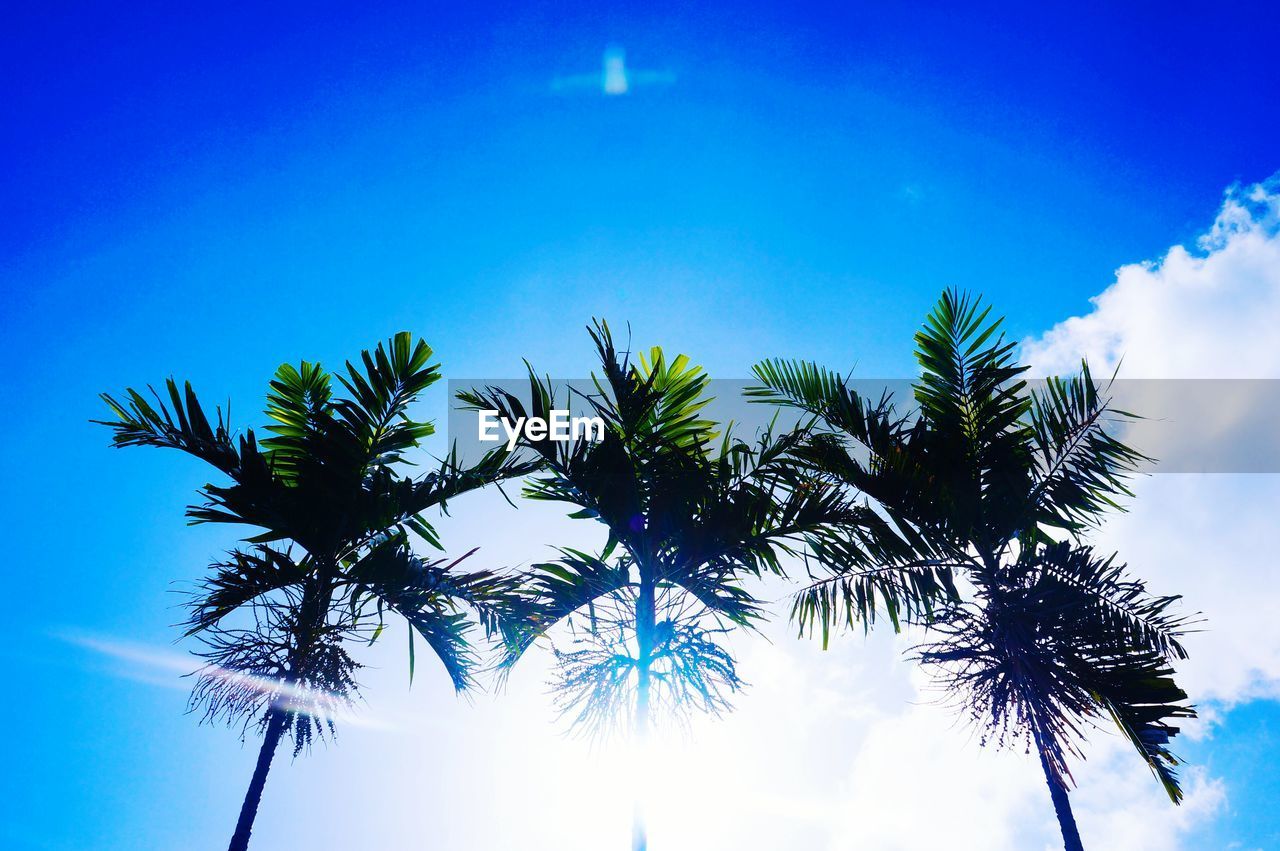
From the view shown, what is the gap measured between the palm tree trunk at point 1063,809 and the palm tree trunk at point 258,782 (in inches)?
236

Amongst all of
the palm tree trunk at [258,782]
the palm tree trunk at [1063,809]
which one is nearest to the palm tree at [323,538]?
the palm tree trunk at [258,782]

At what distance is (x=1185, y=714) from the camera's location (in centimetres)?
497

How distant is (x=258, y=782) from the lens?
18.1 ft

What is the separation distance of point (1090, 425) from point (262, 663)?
729 centimetres

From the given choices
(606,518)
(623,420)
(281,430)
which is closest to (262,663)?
(281,430)

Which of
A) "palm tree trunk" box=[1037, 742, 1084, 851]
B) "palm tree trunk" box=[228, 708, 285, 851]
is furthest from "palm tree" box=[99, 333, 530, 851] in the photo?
→ "palm tree trunk" box=[1037, 742, 1084, 851]

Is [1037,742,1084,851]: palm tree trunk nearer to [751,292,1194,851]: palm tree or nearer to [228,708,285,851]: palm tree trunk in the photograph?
[751,292,1194,851]: palm tree

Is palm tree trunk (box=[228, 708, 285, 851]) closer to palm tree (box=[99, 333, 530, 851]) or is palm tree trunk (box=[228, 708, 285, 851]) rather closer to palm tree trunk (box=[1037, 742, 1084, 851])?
palm tree (box=[99, 333, 530, 851])

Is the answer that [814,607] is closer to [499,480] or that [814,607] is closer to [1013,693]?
[1013,693]

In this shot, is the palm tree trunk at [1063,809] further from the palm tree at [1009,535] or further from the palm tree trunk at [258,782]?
the palm tree trunk at [258,782]

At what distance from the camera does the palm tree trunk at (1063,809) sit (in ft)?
17.2

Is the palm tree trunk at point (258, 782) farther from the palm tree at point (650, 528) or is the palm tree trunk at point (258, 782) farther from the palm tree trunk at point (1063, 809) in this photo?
the palm tree trunk at point (1063, 809)

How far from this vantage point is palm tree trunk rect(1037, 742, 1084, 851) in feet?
17.2

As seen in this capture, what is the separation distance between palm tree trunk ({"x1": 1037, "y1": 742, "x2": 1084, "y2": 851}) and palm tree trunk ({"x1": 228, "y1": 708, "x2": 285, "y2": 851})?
5.99 metres
